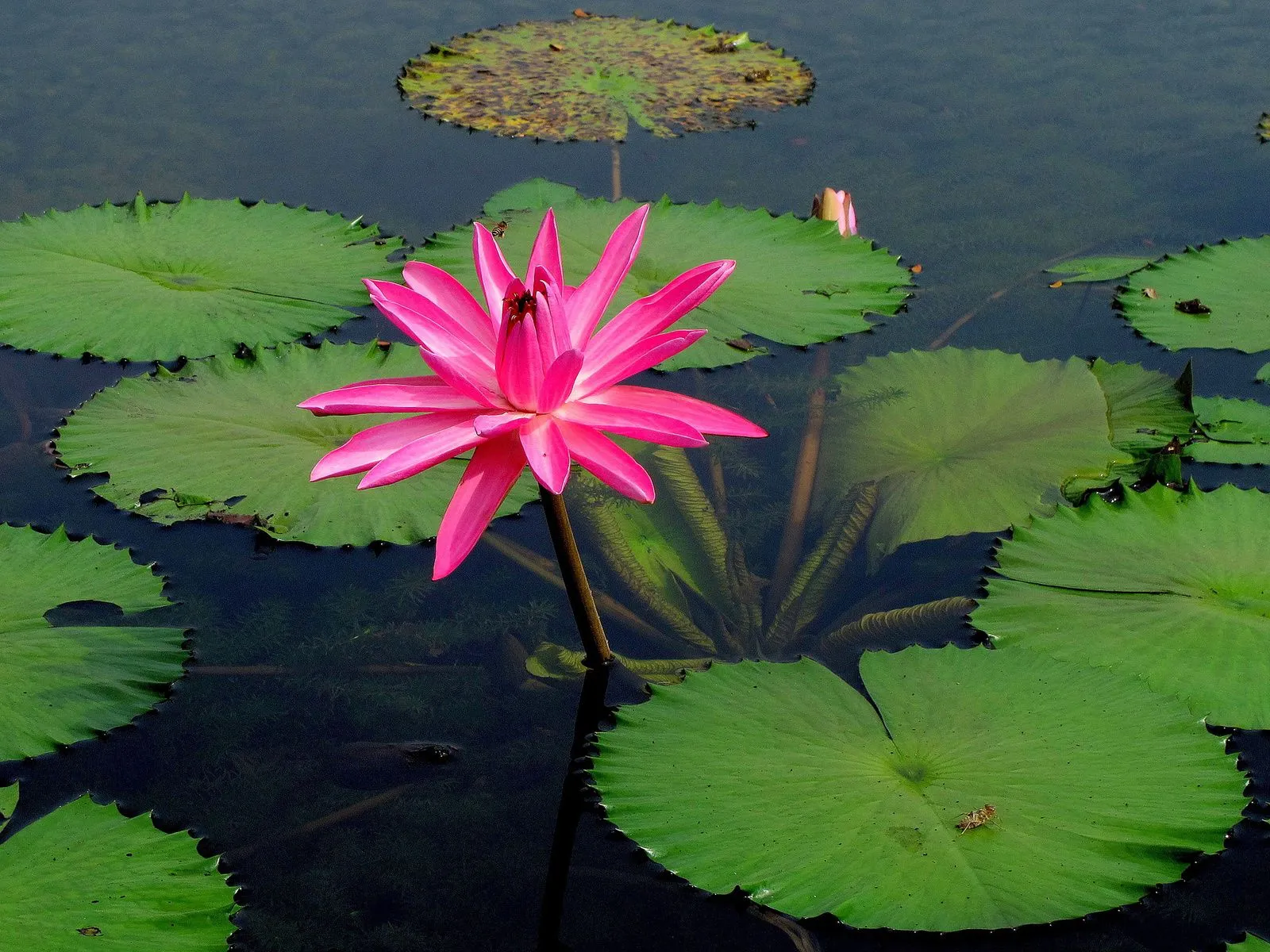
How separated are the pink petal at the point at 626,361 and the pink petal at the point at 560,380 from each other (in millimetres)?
51

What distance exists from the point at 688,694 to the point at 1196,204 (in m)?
3.18

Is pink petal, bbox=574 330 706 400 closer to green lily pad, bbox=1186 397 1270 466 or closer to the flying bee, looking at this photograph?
the flying bee

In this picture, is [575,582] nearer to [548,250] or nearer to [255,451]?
[548,250]

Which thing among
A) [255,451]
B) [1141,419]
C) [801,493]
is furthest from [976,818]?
[255,451]

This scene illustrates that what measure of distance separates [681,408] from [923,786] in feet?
2.48

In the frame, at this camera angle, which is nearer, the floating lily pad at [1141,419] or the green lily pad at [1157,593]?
the green lily pad at [1157,593]

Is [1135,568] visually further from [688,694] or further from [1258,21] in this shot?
[1258,21]

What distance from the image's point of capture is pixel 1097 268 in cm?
371

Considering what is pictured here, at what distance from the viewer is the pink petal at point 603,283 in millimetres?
1985

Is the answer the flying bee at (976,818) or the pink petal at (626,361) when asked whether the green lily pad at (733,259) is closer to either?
the pink petal at (626,361)

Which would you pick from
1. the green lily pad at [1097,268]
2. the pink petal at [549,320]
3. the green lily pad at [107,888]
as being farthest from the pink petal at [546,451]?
the green lily pad at [1097,268]

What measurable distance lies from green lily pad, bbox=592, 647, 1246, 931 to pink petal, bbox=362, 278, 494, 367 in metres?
0.74

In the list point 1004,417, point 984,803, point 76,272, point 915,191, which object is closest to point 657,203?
point 915,191

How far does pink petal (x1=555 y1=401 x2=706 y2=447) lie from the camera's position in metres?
1.78
